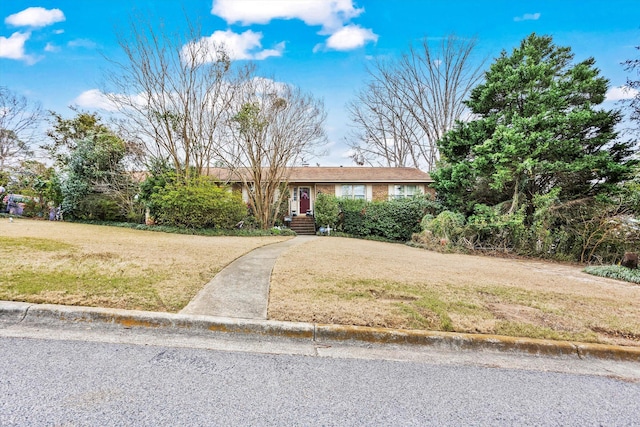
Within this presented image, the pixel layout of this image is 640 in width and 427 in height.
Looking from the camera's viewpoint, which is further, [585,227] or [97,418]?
[585,227]

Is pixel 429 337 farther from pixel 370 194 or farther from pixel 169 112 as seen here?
pixel 370 194

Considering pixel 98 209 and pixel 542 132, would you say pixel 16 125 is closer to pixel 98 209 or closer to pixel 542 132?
pixel 98 209

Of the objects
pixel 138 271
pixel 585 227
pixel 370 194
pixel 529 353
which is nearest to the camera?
pixel 529 353

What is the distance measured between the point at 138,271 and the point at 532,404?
18.6ft

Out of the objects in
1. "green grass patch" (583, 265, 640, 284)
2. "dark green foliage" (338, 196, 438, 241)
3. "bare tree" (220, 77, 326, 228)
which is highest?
"bare tree" (220, 77, 326, 228)

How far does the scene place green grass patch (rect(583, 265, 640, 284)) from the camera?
8008 millimetres

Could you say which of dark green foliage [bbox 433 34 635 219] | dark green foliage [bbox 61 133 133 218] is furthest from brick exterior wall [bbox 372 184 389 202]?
dark green foliage [bbox 61 133 133 218]

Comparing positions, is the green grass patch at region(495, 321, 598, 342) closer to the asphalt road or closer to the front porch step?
the asphalt road

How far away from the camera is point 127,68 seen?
14.9 metres

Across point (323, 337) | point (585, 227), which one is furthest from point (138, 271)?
point (585, 227)

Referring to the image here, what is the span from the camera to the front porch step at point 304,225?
18906 mm

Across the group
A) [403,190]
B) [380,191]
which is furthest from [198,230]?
[403,190]

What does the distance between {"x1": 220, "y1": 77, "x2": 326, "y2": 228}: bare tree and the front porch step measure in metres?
1.81

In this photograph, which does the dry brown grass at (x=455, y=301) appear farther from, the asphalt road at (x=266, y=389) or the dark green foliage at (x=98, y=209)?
the dark green foliage at (x=98, y=209)
